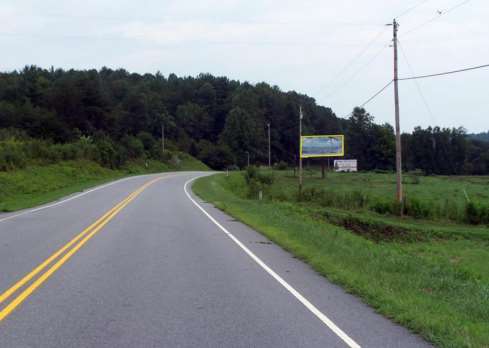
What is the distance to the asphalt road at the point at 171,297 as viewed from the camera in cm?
699

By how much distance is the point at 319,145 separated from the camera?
6938cm

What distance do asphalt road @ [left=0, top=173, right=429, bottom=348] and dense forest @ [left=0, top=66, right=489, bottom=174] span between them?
60345 millimetres

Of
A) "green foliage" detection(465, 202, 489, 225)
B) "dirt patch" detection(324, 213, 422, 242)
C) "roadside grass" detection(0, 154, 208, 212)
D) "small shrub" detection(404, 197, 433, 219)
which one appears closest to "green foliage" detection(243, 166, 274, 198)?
"roadside grass" detection(0, 154, 208, 212)

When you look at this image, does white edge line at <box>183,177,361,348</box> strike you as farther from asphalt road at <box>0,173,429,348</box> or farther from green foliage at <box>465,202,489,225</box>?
green foliage at <box>465,202,489,225</box>

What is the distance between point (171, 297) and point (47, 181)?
146 feet

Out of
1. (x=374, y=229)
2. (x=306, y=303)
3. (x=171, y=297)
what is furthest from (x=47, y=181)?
(x=306, y=303)

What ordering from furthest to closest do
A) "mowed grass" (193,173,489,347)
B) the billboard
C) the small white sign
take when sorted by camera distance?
1. the small white sign
2. the billboard
3. "mowed grass" (193,173,489,347)

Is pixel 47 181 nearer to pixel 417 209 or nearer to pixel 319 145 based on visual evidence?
pixel 417 209

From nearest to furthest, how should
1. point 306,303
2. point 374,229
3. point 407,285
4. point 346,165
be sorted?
point 306,303, point 407,285, point 374,229, point 346,165

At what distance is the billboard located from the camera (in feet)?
227

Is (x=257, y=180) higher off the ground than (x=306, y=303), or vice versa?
(x=257, y=180)

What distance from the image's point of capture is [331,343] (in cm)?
673

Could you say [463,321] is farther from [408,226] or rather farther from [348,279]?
[408,226]

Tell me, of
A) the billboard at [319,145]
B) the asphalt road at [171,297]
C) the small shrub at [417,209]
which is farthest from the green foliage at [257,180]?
the asphalt road at [171,297]
